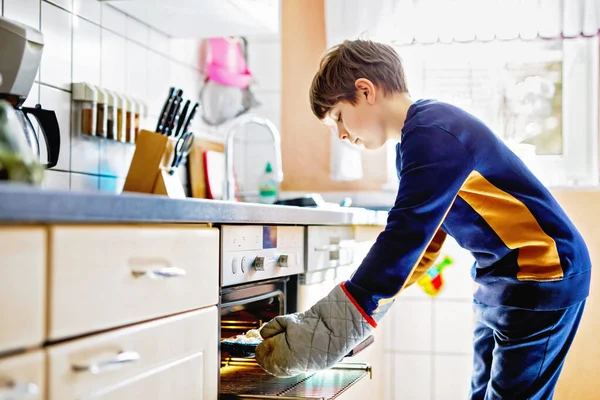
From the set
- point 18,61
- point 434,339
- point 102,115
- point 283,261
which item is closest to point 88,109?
point 102,115

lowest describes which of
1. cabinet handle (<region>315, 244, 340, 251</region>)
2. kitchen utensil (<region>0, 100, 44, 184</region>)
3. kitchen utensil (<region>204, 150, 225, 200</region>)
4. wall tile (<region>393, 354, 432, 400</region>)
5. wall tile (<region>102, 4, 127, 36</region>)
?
wall tile (<region>393, 354, 432, 400</region>)

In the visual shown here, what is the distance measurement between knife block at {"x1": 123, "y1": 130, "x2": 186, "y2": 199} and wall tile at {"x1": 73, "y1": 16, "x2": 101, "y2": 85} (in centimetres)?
23

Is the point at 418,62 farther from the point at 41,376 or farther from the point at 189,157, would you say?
the point at 41,376

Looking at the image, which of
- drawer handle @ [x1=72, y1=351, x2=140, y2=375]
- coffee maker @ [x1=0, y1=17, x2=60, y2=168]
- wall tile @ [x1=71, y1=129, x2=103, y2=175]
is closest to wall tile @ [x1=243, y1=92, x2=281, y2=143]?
wall tile @ [x1=71, y1=129, x2=103, y2=175]

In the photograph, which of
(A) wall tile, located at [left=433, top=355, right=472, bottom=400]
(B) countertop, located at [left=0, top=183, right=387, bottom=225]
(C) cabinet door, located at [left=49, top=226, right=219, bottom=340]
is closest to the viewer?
(B) countertop, located at [left=0, top=183, right=387, bottom=225]

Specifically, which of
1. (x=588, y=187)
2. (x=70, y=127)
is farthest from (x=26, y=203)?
(x=588, y=187)

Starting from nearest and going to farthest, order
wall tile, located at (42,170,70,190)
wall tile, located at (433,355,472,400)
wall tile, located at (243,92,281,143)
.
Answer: wall tile, located at (42,170,70,190)
wall tile, located at (433,355,472,400)
wall tile, located at (243,92,281,143)

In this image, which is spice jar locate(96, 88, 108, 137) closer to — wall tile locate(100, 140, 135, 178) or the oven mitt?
wall tile locate(100, 140, 135, 178)

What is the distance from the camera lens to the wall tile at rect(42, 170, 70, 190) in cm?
184

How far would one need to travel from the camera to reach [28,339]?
78 cm

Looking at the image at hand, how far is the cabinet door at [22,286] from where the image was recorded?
74 cm

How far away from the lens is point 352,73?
1.58 meters

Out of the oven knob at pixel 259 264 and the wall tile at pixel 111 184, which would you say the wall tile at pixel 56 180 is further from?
the oven knob at pixel 259 264

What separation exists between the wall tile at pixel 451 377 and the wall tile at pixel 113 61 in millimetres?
1725
